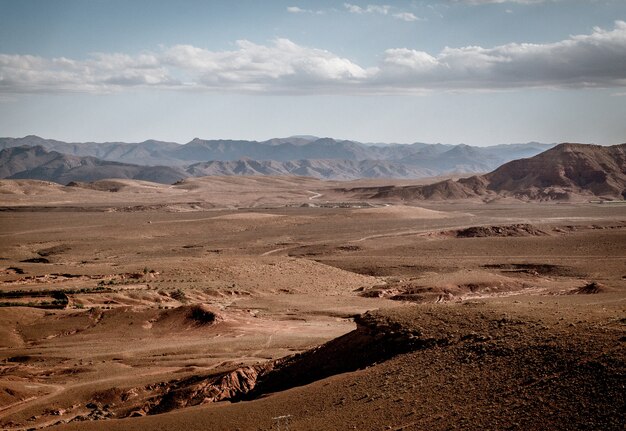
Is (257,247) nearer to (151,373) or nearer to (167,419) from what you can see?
(151,373)

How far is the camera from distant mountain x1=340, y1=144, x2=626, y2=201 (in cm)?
13575

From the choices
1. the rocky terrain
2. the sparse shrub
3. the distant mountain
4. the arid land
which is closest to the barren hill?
the distant mountain

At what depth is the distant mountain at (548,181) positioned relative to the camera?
13575cm

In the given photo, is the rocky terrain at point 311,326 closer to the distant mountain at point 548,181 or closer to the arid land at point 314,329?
the arid land at point 314,329

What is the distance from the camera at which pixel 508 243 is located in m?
59.0

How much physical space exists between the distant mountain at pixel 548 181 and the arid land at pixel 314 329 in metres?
63.4

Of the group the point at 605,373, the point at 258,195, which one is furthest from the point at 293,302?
the point at 258,195

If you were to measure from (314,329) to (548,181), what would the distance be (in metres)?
124

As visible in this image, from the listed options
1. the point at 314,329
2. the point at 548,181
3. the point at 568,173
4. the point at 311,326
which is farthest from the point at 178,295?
the point at 568,173

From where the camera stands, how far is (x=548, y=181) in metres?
143

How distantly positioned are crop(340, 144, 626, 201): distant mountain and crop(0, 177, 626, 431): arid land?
63436 mm

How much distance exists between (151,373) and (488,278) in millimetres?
25658

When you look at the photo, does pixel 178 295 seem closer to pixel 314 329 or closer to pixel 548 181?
pixel 314 329

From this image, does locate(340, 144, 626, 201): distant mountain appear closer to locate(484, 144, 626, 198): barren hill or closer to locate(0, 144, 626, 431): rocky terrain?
locate(484, 144, 626, 198): barren hill
